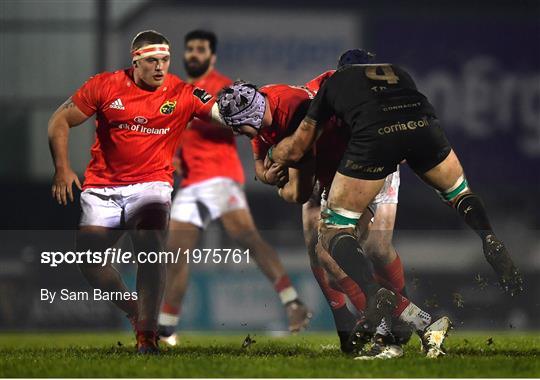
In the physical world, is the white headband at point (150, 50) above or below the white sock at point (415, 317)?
above

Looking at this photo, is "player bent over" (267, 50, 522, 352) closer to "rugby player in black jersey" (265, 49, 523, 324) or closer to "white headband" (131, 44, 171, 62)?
"rugby player in black jersey" (265, 49, 523, 324)

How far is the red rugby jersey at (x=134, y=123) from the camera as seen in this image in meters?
9.67

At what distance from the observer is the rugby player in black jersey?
27.0 feet

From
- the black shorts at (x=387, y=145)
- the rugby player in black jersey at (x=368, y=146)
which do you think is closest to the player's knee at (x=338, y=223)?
the rugby player in black jersey at (x=368, y=146)

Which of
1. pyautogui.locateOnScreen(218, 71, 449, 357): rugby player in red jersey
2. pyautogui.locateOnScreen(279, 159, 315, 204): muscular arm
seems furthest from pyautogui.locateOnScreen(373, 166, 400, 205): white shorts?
pyautogui.locateOnScreen(279, 159, 315, 204): muscular arm

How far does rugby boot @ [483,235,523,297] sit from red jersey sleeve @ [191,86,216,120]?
8.27ft

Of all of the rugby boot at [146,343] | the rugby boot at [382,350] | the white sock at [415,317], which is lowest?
the rugby boot at [146,343]

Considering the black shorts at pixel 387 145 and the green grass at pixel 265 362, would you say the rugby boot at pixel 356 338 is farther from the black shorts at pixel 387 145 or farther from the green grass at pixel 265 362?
the black shorts at pixel 387 145

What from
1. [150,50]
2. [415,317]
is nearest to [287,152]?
[415,317]

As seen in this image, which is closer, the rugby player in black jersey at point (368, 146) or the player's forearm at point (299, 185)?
the rugby player in black jersey at point (368, 146)

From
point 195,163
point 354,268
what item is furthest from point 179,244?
point 354,268

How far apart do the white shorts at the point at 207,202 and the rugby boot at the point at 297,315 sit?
1.16 metres

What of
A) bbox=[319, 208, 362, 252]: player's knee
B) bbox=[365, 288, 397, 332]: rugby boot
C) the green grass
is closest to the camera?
bbox=[365, 288, 397, 332]: rugby boot

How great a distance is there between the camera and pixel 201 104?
9.73 meters
